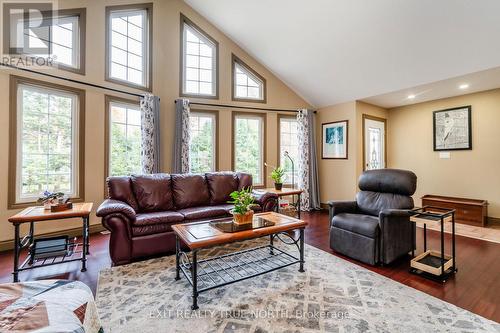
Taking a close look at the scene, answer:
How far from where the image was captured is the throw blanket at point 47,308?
30.9 inches

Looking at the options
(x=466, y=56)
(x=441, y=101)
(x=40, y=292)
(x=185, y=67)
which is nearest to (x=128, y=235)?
(x=40, y=292)

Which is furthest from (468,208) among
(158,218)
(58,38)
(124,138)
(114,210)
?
(58,38)

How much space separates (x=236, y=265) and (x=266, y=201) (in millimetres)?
1201

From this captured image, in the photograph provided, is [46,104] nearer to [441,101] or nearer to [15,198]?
[15,198]

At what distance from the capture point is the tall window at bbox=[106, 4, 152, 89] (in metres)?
4.03

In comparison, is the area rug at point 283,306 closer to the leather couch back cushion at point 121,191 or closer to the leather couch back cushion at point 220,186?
the leather couch back cushion at point 121,191

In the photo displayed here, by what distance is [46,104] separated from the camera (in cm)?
342

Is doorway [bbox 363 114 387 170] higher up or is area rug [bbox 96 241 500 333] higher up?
doorway [bbox 363 114 387 170]

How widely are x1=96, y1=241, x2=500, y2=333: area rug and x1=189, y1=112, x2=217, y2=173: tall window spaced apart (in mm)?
2651

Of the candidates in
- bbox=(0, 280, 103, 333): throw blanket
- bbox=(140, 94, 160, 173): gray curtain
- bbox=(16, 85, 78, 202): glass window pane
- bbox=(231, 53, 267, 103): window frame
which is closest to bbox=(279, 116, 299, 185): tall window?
bbox=(231, 53, 267, 103): window frame

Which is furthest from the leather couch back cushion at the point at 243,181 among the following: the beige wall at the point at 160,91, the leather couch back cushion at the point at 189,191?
the beige wall at the point at 160,91

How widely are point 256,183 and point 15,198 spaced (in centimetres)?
402

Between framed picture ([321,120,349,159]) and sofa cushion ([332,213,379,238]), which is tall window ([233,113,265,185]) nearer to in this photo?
framed picture ([321,120,349,159])

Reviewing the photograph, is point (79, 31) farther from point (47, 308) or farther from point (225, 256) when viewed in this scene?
point (47, 308)
